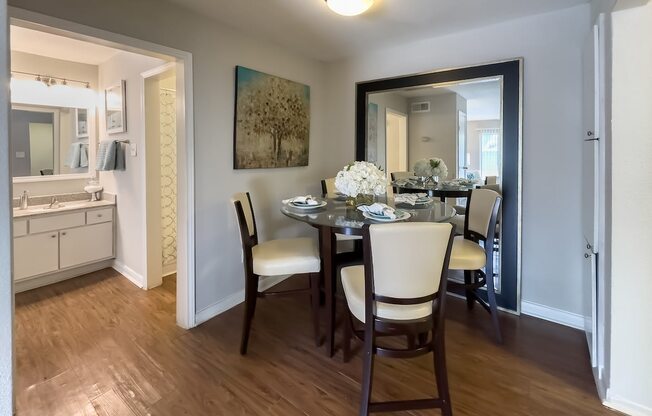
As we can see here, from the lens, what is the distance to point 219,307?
274 cm

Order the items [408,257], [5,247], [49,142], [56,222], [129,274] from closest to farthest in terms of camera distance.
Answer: [5,247] < [408,257] < [56,222] < [129,274] < [49,142]

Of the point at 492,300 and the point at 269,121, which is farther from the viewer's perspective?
the point at 269,121

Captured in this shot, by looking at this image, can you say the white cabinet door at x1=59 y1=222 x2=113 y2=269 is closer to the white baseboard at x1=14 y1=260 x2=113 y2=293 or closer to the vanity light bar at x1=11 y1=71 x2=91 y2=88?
the white baseboard at x1=14 y1=260 x2=113 y2=293

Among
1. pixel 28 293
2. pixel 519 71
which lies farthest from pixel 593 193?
pixel 28 293

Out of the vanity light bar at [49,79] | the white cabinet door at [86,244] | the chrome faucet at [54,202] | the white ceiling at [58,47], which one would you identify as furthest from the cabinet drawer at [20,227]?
the white ceiling at [58,47]

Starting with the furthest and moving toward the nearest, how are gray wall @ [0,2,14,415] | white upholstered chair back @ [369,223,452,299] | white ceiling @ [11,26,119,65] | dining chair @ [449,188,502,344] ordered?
1. white ceiling @ [11,26,119,65]
2. dining chair @ [449,188,502,344]
3. white upholstered chair back @ [369,223,452,299]
4. gray wall @ [0,2,14,415]

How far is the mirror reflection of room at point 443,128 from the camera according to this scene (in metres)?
2.73

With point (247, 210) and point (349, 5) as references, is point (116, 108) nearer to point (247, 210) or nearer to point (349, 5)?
point (247, 210)

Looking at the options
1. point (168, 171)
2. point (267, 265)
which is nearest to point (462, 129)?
point (267, 265)

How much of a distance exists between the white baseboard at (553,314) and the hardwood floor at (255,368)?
8cm

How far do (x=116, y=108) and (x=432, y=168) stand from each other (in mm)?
3230

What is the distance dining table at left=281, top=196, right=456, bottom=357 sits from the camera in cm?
186

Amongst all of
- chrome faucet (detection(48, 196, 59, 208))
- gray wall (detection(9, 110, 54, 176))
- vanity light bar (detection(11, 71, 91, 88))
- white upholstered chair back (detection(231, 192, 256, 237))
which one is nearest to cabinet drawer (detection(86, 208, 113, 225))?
chrome faucet (detection(48, 196, 59, 208))

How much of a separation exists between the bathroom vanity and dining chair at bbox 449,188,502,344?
350cm
